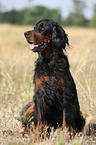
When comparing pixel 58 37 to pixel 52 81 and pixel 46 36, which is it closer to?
pixel 46 36

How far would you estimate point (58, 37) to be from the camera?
3221mm

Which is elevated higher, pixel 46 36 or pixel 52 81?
pixel 46 36

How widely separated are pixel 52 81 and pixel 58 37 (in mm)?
614

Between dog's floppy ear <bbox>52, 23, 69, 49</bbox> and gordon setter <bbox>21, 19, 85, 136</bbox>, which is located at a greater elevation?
dog's floppy ear <bbox>52, 23, 69, 49</bbox>

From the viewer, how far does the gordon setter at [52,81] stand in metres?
3.05

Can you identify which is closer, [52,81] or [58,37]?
[52,81]

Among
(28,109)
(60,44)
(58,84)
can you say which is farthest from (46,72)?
(28,109)

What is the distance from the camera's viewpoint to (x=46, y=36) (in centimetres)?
319

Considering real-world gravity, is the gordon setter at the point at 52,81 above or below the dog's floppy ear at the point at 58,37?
below

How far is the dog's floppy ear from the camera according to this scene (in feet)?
10.4

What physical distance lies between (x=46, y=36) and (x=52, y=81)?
24.2 inches

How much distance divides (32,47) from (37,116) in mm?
907

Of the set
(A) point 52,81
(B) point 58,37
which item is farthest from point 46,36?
(A) point 52,81

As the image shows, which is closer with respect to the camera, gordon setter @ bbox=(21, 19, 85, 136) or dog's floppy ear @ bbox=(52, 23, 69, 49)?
gordon setter @ bbox=(21, 19, 85, 136)
